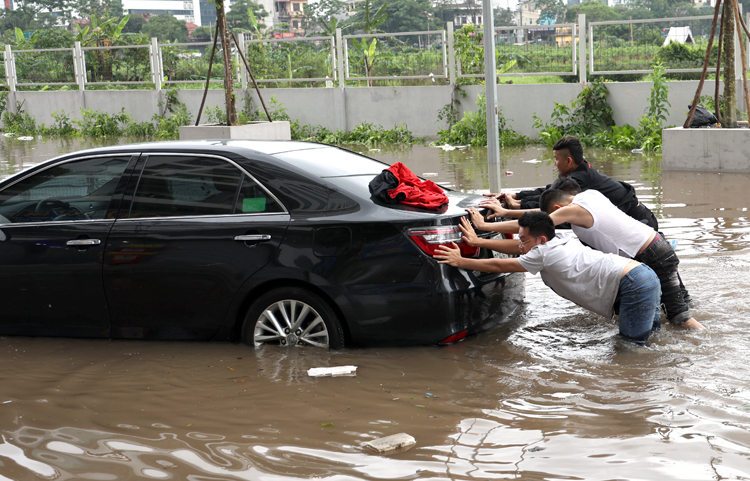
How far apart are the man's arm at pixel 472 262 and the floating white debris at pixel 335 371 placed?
86 cm

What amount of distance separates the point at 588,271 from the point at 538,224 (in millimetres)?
470

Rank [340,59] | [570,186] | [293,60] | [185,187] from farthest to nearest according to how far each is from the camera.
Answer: [293,60] → [340,59] → [570,186] → [185,187]

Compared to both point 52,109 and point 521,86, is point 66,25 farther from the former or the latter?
point 521,86

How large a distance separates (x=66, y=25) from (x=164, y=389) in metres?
99.3

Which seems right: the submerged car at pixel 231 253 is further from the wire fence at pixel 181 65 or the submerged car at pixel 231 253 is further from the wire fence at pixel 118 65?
the wire fence at pixel 118 65

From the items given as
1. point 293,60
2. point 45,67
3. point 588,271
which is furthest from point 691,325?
point 45,67

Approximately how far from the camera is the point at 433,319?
4762mm

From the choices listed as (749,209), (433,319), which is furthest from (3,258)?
(749,209)

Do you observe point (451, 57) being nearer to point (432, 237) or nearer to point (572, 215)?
point (572, 215)

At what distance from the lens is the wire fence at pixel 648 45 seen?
1595 cm

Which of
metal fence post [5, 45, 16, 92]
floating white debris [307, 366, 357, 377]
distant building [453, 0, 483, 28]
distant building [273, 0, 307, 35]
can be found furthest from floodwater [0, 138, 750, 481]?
distant building [273, 0, 307, 35]

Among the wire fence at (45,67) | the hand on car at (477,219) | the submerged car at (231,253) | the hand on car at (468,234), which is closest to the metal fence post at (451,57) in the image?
the wire fence at (45,67)

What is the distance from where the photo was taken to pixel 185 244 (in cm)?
511

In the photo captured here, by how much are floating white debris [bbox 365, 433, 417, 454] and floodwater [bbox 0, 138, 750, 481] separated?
50mm
